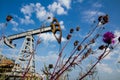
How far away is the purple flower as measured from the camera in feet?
7.06

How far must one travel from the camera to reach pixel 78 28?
8.18 ft

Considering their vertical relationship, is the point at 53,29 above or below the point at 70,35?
below

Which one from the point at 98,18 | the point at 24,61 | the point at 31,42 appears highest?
the point at 31,42

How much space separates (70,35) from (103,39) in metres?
0.32

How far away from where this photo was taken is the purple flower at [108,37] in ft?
7.06

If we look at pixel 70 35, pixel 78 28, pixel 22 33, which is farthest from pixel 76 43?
pixel 22 33

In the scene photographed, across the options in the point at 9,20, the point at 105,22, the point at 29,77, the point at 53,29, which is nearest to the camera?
the point at 53,29

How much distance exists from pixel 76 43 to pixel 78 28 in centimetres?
30

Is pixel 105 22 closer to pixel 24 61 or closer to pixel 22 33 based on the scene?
pixel 24 61

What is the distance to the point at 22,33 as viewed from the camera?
35562 millimetres

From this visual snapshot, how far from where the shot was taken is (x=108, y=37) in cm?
222

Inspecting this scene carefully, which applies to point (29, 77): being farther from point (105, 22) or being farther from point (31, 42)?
point (31, 42)

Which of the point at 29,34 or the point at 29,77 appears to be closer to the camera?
the point at 29,77

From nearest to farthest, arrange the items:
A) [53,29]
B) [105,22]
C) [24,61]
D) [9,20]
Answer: [53,29]
[105,22]
[9,20]
[24,61]
